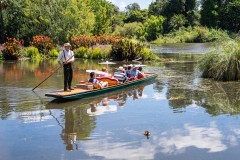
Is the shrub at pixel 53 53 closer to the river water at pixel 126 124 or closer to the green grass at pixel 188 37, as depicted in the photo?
the river water at pixel 126 124

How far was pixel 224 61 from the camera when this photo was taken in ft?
55.9

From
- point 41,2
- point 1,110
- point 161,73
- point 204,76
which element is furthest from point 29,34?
point 1,110

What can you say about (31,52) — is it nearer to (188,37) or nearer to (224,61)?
(224,61)

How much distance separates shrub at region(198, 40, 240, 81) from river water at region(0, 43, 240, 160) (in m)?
1.25

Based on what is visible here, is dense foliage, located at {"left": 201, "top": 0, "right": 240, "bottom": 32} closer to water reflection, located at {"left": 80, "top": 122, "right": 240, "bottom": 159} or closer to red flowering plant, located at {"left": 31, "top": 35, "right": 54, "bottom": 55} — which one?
red flowering plant, located at {"left": 31, "top": 35, "right": 54, "bottom": 55}

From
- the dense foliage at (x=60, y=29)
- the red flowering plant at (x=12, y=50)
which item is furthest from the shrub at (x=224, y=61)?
the red flowering plant at (x=12, y=50)

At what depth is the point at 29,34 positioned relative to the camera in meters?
36.5

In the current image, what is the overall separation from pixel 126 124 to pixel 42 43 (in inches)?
933

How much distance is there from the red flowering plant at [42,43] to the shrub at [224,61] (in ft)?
57.7

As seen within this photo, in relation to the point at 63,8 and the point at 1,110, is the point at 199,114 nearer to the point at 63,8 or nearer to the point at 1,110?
the point at 1,110

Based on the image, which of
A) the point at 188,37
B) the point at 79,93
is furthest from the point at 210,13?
the point at 79,93

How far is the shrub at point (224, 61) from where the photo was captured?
16.9m

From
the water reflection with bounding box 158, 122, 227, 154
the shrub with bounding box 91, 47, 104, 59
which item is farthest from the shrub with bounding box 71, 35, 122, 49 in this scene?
the water reflection with bounding box 158, 122, 227, 154

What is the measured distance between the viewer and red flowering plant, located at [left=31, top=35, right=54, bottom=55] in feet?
105
